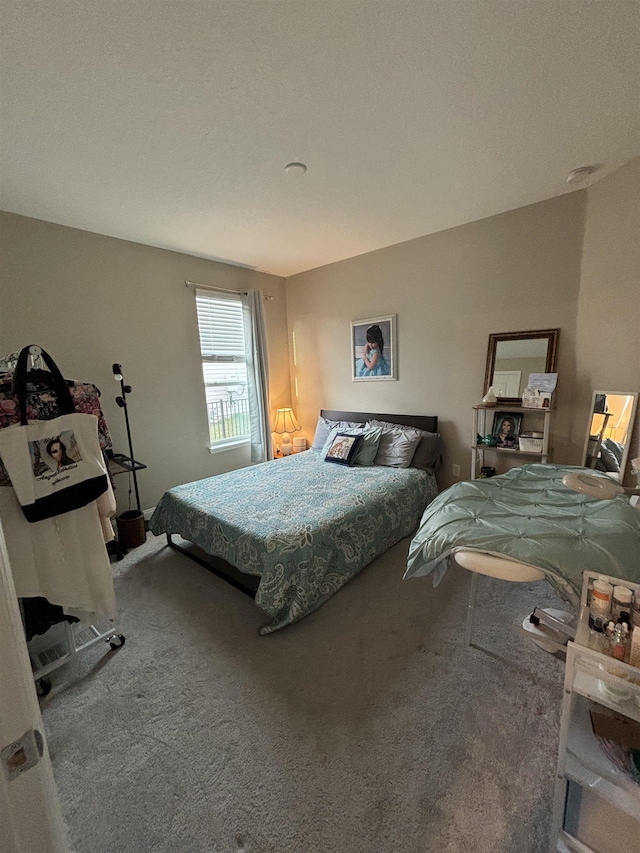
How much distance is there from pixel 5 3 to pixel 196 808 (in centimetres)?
268

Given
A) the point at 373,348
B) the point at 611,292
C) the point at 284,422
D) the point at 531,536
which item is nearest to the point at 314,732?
the point at 531,536

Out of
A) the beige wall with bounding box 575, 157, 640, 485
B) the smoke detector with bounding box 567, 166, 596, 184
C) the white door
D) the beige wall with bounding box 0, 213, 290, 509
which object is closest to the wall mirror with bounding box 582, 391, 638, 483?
the beige wall with bounding box 575, 157, 640, 485

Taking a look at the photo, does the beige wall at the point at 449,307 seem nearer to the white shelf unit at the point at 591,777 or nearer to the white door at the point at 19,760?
the white shelf unit at the point at 591,777

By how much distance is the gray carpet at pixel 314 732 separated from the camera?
1.05 metres

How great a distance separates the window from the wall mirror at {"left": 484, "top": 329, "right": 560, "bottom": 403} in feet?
8.70

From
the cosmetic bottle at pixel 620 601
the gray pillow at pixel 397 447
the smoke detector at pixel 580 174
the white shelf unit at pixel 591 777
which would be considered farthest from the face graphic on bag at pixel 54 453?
the smoke detector at pixel 580 174

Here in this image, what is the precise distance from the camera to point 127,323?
3.00m

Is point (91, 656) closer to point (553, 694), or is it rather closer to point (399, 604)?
point (399, 604)

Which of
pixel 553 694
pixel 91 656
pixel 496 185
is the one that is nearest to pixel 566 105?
pixel 496 185

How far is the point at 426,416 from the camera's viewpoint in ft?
11.2

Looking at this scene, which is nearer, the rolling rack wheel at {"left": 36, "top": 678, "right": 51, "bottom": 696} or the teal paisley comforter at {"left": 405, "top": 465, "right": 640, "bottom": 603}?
the teal paisley comforter at {"left": 405, "top": 465, "right": 640, "bottom": 603}

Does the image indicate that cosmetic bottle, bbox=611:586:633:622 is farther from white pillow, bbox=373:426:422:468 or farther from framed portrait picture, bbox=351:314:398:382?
framed portrait picture, bbox=351:314:398:382

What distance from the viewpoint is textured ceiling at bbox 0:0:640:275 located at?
1.18 m

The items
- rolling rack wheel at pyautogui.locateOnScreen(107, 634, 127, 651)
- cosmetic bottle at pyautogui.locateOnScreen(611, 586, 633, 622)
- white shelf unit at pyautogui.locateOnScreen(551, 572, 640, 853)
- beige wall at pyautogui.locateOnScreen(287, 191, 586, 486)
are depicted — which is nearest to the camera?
white shelf unit at pyautogui.locateOnScreen(551, 572, 640, 853)
